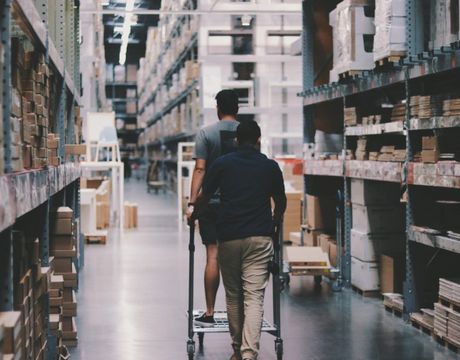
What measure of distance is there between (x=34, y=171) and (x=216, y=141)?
7.51 feet

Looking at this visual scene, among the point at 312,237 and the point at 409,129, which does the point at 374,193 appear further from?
the point at 312,237

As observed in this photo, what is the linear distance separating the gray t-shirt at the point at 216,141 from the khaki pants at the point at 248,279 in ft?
3.39

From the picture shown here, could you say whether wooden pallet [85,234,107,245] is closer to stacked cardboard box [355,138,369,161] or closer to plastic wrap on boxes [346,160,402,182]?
plastic wrap on boxes [346,160,402,182]

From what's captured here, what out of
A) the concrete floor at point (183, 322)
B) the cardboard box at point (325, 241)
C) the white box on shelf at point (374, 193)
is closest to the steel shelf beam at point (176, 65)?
the concrete floor at point (183, 322)

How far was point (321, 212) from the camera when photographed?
946 cm

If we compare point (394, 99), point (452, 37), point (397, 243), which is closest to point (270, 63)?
point (394, 99)

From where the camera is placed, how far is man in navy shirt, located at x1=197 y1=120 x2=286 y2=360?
4.70 meters

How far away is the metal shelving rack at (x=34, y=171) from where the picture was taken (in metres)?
2.75

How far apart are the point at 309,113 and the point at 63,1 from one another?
14.5 feet

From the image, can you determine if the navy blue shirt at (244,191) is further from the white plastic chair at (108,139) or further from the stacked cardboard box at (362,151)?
the white plastic chair at (108,139)

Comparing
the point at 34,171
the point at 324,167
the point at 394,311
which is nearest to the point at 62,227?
the point at 34,171

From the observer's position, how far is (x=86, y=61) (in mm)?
14797

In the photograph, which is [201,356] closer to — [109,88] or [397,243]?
[397,243]

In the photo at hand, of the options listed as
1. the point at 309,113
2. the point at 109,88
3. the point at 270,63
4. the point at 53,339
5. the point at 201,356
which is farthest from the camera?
the point at 109,88
